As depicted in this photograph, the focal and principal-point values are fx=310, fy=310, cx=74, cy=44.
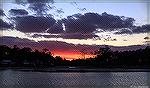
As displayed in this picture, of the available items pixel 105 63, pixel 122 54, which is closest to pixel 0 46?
pixel 105 63

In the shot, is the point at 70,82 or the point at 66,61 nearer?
the point at 66,61

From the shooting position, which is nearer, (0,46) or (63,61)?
(0,46)

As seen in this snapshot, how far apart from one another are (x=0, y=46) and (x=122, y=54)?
129 centimetres

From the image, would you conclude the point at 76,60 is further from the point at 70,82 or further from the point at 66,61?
the point at 70,82

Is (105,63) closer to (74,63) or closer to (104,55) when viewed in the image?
(104,55)

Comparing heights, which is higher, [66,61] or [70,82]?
[66,61]

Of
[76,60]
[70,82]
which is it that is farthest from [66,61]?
[70,82]

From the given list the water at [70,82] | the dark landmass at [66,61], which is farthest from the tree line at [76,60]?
the water at [70,82]

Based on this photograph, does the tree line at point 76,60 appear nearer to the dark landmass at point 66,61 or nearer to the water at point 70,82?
the dark landmass at point 66,61

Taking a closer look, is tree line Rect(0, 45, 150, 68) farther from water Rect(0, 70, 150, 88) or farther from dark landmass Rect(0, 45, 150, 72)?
water Rect(0, 70, 150, 88)

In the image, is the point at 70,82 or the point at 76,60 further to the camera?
the point at 70,82

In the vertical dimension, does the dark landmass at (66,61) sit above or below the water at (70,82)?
above

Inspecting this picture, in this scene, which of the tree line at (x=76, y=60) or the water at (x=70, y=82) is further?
the water at (x=70, y=82)

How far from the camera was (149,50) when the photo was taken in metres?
2.35
